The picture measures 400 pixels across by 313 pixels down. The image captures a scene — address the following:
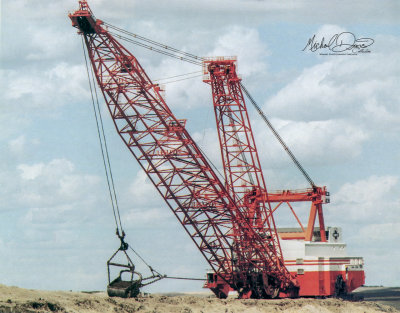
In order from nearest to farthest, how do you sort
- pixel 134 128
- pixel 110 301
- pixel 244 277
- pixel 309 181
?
pixel 110 301 < pixel 134 128 < pixel 244 277 < pixel 309 181

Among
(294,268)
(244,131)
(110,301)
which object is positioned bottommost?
(110,301)

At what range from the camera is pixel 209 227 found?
83938 mm

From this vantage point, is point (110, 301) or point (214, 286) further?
point (214, 286)

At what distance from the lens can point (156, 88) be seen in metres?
76.8

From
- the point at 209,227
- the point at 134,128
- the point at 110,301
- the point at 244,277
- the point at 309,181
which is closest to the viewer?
the point at 110,301

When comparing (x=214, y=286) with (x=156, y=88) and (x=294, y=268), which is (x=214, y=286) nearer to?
(x=294, y=268)

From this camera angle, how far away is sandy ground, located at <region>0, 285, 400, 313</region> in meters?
57.7

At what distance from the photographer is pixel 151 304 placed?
6912 centimetres

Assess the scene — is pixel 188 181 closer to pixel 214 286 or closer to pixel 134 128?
pixel 134 128

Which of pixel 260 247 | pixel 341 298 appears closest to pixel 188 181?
pixel 260 247

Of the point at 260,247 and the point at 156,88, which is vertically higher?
the point at 156,88

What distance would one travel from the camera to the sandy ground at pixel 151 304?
57688 mm

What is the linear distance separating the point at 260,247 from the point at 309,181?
12.3 meters

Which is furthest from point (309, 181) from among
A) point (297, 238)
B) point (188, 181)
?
point (188, 181)
